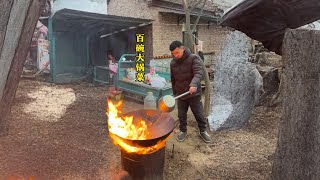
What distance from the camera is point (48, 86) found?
12.9m

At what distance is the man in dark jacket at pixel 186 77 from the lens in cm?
610

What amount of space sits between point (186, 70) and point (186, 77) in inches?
6.3

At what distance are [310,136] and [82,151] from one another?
4362mm

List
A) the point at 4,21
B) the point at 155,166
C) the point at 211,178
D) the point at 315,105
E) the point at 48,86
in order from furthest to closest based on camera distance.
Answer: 1. the point at 48,86
2. the point at 211,178
3. the point at 155,166
4. the point at 4,21
5. the point at 315,105

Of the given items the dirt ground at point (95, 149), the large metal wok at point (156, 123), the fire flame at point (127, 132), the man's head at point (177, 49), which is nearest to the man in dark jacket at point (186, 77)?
the man's head at point (177, 49)

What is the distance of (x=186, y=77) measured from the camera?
20.7 ft

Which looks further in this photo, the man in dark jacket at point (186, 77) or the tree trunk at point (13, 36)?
the man in dark jacket at point (186, 77)

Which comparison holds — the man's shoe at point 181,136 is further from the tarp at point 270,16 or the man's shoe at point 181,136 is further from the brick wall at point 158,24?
the brick wall at point 158,24

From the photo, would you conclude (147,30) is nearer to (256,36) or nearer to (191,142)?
(191,142)

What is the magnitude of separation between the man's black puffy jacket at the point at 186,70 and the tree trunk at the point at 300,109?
3.29 m

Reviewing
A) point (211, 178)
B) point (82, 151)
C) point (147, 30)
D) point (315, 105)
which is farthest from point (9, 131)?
point (147, 30)

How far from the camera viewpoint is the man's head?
6.05m

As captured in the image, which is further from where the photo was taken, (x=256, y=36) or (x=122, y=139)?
(x=122, y=139)

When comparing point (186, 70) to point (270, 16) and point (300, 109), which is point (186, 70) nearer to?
point (270, 16)
